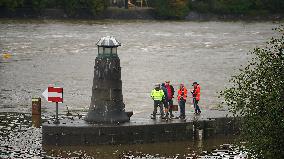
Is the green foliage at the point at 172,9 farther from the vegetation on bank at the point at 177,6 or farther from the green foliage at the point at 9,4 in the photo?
the green foliage at the point at 9,4

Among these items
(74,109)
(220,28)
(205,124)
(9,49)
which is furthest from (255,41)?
(205,124)

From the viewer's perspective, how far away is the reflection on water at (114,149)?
3073 centimetres

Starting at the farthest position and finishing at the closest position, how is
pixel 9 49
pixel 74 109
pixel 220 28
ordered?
pixel 220 28, pixel 9 49, pixel 74 109

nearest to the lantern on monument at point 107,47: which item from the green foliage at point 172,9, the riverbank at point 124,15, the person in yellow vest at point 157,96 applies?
the person in yellow vest at point 157,96

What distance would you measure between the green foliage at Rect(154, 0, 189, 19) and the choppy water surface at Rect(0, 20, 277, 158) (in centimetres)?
700

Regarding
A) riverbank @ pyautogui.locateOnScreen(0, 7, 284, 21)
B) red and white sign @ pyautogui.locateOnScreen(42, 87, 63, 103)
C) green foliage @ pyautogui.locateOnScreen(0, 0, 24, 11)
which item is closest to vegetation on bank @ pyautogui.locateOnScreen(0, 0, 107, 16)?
green foliage @ pyautogui.locateOnScreen(0, 0, 24, 11)

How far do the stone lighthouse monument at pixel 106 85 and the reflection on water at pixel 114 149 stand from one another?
4.44ft

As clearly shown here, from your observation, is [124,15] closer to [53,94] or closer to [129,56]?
[129,56]

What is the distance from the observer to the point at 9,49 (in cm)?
7600

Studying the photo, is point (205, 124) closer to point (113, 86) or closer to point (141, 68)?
point (113, 86)

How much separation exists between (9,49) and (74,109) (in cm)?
3612

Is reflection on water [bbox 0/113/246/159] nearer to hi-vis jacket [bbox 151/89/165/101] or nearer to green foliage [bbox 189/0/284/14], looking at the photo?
hi-vis jacket [bbox 151/89/165/101]

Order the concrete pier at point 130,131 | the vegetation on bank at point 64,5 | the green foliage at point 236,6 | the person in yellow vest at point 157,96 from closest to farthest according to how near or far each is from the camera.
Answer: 1. the concrete pier at point 130,131
2. the person in yellow vest at point 157,96
3. the vegetation on bank at point 64,5
4. the green foliage at point 236,6

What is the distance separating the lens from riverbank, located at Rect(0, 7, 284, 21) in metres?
118
